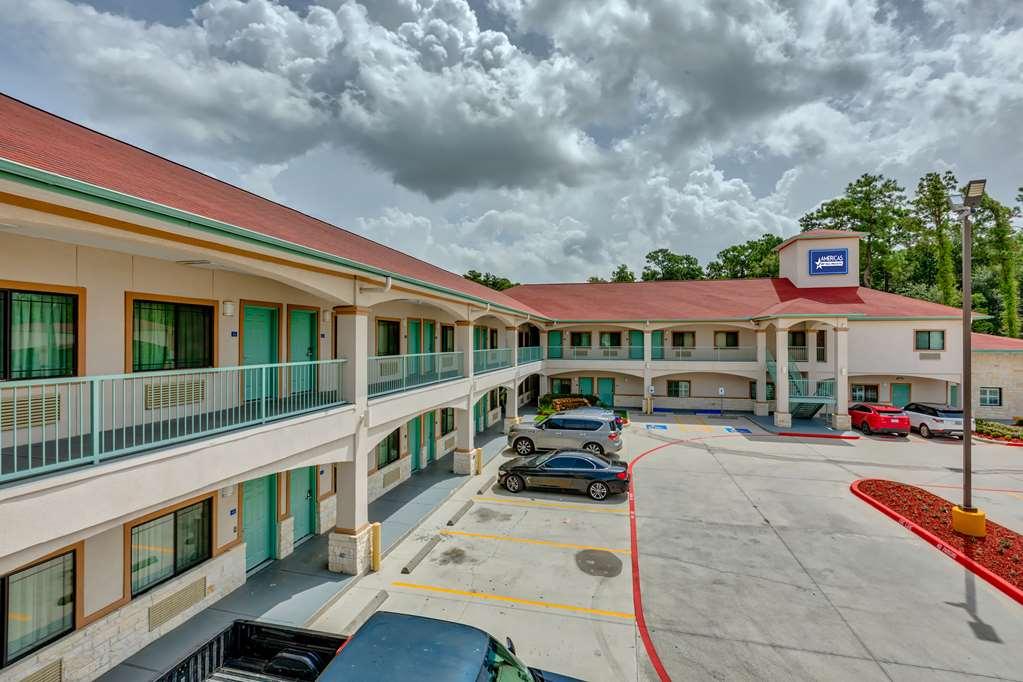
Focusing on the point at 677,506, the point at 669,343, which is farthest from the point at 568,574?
the point at 669,343

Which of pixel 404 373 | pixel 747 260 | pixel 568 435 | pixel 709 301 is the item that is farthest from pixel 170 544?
pixel 747 260

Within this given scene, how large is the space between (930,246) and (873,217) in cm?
532

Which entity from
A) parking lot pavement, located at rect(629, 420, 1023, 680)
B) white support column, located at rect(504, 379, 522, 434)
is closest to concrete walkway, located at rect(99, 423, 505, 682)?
parking lot pavement, located at rect(629, 420, 1023, 680)

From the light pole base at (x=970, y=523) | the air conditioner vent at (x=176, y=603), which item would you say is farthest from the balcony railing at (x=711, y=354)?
the air conditioner vent at (x=176, y=603)

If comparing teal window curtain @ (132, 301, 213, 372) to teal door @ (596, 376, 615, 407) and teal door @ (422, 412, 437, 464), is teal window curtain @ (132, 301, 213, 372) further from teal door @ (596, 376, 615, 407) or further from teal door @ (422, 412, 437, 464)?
teal door @ (596, 376, 615, 407)

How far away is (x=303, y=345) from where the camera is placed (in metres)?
11.2

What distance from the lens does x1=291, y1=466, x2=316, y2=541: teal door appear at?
11172 millimetres

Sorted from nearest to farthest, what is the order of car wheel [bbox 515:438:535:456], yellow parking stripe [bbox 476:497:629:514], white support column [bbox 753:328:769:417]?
1. yellow parking stripe [bbox 476:497:629:514]
2. car wheel [bbox 515:438:535:456]
3. white support column [bbox 753:328:769:417]

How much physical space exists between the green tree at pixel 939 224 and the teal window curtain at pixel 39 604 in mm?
50687

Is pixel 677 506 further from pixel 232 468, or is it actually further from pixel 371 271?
pixel 232 468

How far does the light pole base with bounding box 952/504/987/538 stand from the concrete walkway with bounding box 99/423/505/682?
13.5 meters

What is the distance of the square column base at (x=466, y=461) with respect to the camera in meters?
16.6

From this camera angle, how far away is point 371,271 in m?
9.40

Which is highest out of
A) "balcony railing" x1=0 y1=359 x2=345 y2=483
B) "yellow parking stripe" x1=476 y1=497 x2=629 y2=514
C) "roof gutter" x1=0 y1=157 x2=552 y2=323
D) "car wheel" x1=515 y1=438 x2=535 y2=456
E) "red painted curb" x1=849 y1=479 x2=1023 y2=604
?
"roof gutter" x1=0 y1=157 x2=552 y2=323
